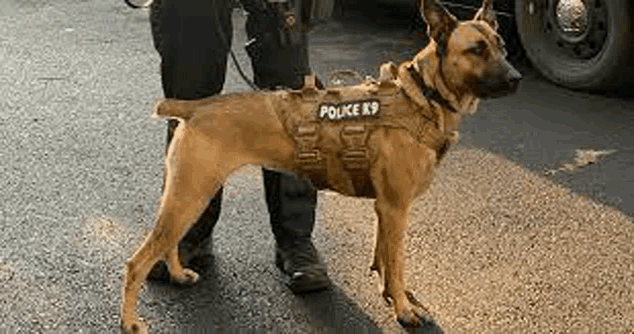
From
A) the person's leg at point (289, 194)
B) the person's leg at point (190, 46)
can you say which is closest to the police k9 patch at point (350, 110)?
the person's leg at point (289, 194)

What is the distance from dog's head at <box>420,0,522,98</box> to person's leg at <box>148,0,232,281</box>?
0.85 metres

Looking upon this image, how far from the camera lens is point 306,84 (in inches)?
137

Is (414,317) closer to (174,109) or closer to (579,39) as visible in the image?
(174,109)

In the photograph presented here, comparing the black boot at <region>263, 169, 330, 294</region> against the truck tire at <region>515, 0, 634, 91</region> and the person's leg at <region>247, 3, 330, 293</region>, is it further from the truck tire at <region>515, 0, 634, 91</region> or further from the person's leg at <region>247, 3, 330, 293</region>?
the truck tire at <region>515, 0, 634, 91</region>

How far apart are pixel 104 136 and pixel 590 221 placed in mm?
2827

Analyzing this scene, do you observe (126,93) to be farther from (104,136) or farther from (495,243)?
(495,243)

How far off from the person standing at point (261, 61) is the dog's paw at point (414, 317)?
0.42 meters

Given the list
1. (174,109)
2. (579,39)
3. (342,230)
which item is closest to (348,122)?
(174,109)

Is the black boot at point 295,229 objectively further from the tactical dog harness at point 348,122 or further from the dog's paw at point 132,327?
the dog's paw at point 132,327

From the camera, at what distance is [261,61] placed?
3.79m

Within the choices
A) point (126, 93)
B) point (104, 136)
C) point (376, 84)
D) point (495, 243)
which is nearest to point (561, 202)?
point (495, 243)

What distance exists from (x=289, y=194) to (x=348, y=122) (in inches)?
25.8

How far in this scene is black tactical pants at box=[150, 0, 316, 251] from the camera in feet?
12.1

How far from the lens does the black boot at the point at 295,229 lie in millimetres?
3883
